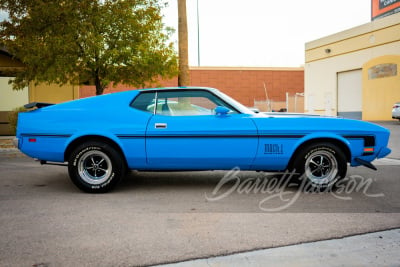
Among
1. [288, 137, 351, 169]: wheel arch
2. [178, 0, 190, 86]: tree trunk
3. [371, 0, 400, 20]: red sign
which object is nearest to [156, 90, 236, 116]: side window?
[288, 137, 351, 169]: wheel arch

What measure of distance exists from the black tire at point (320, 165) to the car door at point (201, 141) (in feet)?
2.20

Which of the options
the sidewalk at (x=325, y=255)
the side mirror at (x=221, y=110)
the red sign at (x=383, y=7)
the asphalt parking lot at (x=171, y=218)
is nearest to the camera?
the sidewalk at (x=325, y=255)

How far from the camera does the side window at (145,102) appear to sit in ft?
18.4

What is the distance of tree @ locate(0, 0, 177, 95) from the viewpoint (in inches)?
488

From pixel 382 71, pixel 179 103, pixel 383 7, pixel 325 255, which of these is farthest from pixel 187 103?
pixel 383 7

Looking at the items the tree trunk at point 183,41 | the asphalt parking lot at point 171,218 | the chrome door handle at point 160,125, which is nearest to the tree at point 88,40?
the tree trunk at point 183,41

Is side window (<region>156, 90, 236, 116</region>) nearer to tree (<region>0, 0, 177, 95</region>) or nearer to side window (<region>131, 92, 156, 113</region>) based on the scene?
side window (<region>131, 92, 156, 113</region>)

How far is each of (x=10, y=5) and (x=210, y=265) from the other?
1292 cm

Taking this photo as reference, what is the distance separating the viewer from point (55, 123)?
5531 millimetres

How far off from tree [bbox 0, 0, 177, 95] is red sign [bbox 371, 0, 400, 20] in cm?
2303

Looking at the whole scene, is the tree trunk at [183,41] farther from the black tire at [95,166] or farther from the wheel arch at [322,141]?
the wheel arch at [322,141]

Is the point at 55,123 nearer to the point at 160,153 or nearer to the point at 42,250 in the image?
the point at 160,153

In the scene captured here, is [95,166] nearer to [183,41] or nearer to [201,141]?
[201,141]

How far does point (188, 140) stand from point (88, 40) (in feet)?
26.1
